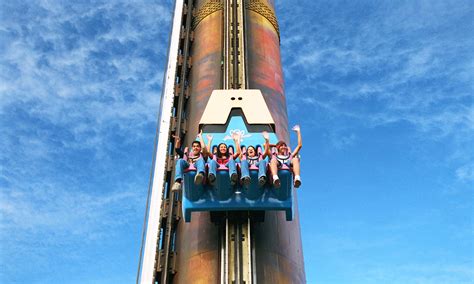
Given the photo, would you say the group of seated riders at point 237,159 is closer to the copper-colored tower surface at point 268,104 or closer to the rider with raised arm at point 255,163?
the rider with raised arm at point 255,163

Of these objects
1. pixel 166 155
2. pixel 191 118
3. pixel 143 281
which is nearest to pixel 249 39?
pixel 191 118

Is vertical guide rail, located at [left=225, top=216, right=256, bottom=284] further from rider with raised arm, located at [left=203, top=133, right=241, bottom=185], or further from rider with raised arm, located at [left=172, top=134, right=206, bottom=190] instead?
rider with raised arm, located at [left=172, top=134, right=206, bottom=190]

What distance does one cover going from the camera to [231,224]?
1117cm

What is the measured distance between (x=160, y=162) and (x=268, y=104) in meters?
3.60

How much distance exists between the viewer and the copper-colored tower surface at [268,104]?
1180 cm

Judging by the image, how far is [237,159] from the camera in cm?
1073

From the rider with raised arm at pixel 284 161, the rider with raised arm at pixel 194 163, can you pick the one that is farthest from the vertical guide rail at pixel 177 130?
the rider with raised arm at pixel 284 161

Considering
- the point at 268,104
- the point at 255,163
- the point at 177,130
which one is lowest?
the point at 255,163

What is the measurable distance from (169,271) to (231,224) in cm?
279

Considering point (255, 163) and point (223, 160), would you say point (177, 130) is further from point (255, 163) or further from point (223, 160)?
point (255, 163)

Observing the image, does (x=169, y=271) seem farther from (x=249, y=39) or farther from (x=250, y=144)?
(x=249, y=39)

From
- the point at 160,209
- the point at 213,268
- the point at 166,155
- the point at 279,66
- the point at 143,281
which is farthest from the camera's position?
the point at 279,66

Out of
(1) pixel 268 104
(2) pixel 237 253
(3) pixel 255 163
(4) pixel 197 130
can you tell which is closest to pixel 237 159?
(3) pixel 255 163

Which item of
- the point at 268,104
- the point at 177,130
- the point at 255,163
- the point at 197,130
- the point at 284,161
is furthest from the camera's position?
the point at 177,130
